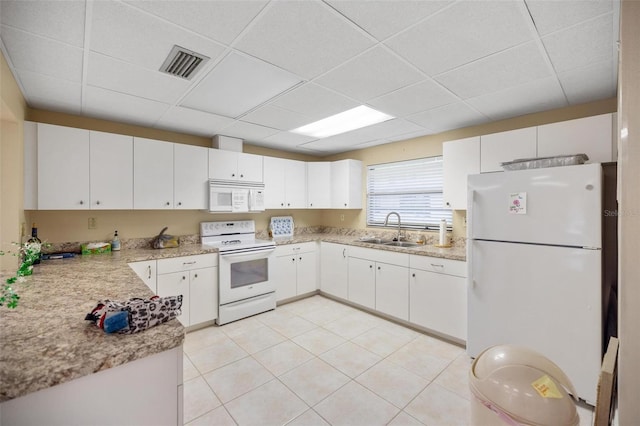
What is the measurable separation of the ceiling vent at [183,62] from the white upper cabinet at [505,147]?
265cm

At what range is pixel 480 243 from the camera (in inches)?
96.7

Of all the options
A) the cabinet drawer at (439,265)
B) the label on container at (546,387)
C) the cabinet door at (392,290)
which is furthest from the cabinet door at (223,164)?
the label on container at (546,387)

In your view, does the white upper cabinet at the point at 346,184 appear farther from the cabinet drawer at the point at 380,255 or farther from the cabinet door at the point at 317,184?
A: the cabinet drawer at the point at 380,255

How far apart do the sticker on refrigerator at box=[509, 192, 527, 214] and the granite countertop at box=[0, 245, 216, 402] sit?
2466 mm

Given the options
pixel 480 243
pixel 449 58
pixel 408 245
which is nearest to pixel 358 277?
pixel 408 245

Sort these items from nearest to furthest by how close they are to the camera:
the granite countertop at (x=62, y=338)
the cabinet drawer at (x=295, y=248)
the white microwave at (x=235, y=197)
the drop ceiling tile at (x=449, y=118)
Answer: the granite countertop at (x=62, y=338)
the drop ceiling tile at (x=449, y=118)
the white microwave at (x=235, y=197)
the cabinet drawer at (x=295, y=248)

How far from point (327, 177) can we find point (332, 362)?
2.81 meters

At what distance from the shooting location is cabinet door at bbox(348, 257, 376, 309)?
3577 mm

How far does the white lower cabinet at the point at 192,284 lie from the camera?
9.65 ft

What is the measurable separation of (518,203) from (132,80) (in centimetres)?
313

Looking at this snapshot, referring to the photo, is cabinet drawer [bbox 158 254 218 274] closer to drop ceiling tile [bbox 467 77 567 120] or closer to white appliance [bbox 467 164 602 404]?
white appliance [bbox 467 164 602 404]

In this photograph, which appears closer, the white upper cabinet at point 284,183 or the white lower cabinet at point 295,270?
the white lower cabinet at point 295,270

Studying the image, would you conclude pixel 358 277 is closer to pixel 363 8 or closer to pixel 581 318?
pixel 581 318

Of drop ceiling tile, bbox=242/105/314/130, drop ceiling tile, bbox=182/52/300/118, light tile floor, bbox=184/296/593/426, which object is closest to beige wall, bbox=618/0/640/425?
light tile floor, bbox=184/296/593/426
